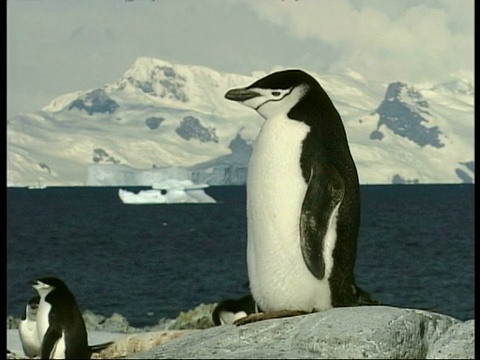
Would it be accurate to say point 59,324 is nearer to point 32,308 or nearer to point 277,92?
point 32,308

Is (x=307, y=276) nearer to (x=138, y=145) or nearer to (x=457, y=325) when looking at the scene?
(x=457, y=325)

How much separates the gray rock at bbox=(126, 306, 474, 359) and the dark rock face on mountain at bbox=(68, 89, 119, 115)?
12834 millimetres

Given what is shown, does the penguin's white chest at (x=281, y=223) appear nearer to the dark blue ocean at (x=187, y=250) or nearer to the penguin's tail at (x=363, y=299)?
the penguin's tail at (x=363, y=299)

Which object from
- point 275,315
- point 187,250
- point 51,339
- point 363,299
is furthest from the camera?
point 187,250

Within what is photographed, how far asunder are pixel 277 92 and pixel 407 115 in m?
11.2

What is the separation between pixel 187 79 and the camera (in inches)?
548

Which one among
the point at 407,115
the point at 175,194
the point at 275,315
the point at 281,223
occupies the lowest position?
the point at 275,315

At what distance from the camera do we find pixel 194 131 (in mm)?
14773

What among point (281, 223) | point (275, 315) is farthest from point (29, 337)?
point (281, 223)

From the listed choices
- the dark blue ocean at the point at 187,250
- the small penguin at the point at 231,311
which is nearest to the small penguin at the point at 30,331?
the small penguin at the point at 231,311

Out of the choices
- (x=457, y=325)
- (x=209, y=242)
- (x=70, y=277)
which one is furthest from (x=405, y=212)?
(x=457, y=325)

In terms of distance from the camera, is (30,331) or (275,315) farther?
(30,331)

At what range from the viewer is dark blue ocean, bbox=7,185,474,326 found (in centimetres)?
1316

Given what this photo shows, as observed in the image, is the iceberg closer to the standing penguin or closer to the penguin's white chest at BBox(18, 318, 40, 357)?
the penguin's white chest at BBox(18, 318, 40, 357)
